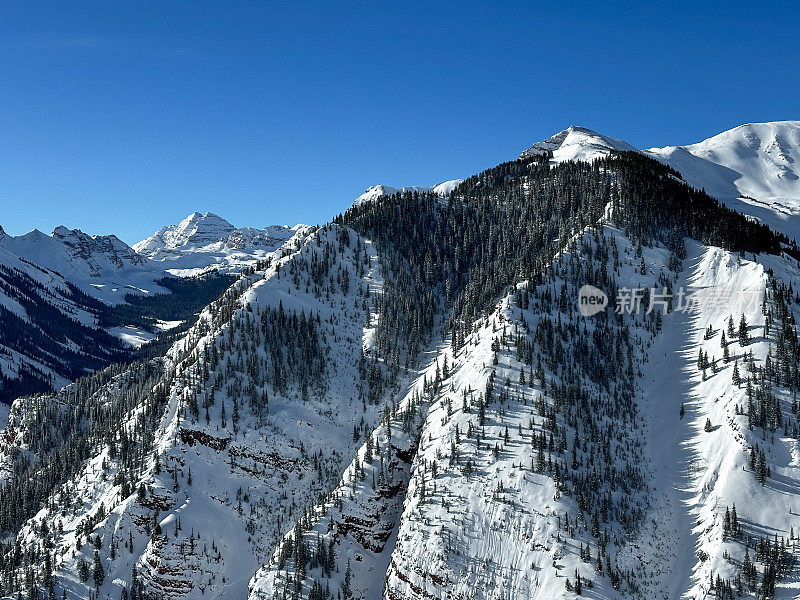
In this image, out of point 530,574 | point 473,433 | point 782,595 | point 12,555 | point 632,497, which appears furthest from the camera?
point 12,555

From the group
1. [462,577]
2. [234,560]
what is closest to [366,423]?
[234,560]

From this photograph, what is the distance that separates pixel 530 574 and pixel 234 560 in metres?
75.2

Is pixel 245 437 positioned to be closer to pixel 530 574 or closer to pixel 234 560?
pixel 234 560

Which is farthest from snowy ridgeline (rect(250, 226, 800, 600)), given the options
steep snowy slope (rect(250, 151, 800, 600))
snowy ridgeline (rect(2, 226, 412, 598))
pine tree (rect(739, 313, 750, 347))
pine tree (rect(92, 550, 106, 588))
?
pine tree (rect(92, 550, 106, 588))

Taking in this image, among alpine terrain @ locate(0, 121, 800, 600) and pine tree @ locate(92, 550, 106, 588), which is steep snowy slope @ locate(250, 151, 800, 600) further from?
pine tree @ locate(92, 550, 106, 588)

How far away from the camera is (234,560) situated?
6334 inches

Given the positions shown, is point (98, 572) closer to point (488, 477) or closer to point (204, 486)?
point (204, 486)

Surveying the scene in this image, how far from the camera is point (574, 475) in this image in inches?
5846

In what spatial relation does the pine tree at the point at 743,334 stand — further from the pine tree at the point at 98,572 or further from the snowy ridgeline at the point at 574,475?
the pine tree at the point at 98,572

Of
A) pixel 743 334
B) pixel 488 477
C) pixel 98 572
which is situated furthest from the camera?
pixel 743 334

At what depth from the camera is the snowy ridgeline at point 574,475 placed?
133125 mm

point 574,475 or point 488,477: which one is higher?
point 574,475

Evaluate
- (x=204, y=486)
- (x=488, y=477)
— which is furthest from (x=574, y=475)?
(x=204, y=486)

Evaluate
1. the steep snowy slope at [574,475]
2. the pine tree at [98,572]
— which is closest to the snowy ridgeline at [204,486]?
the pine tree at [98,572]
